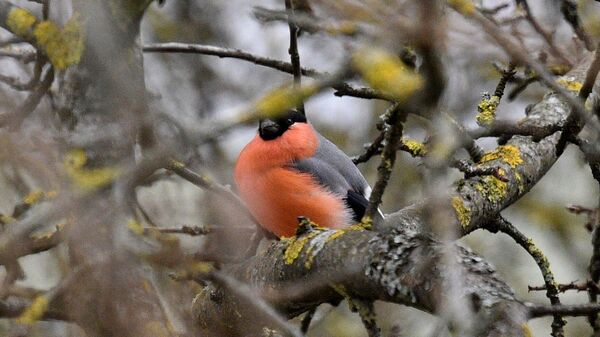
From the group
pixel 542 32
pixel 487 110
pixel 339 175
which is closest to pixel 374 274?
pixel 487 110

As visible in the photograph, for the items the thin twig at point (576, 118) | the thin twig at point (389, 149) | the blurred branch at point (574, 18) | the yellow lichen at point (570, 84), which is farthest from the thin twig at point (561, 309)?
the blurred branch at point (574, 18)

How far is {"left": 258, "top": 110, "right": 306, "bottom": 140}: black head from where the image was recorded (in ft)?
17.6

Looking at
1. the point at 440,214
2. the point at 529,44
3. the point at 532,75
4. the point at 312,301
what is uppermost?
the point at 529,44

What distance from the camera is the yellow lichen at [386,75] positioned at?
5.28 feet

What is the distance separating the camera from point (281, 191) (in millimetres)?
5008

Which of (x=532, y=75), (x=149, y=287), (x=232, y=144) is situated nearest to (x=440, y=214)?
(x=149, y=287)

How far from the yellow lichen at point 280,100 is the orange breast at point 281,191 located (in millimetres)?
3020

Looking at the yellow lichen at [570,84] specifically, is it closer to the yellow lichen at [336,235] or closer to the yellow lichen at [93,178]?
the yellow lichen at [336,235]

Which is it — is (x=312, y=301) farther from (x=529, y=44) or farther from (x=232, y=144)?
(x=232, y=144)

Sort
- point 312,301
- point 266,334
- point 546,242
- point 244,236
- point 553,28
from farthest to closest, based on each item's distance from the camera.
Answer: point 546,242 → point 553,28 → point 244,236 → point 266,334 → point 312,301

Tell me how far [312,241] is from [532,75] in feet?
6.74

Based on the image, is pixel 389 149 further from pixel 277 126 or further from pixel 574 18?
pixel 277 126

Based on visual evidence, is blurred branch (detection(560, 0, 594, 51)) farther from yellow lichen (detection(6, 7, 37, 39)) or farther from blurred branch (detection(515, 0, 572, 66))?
yellow lichen (detection(6, 7, 37, 39))

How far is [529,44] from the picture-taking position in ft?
15.8
